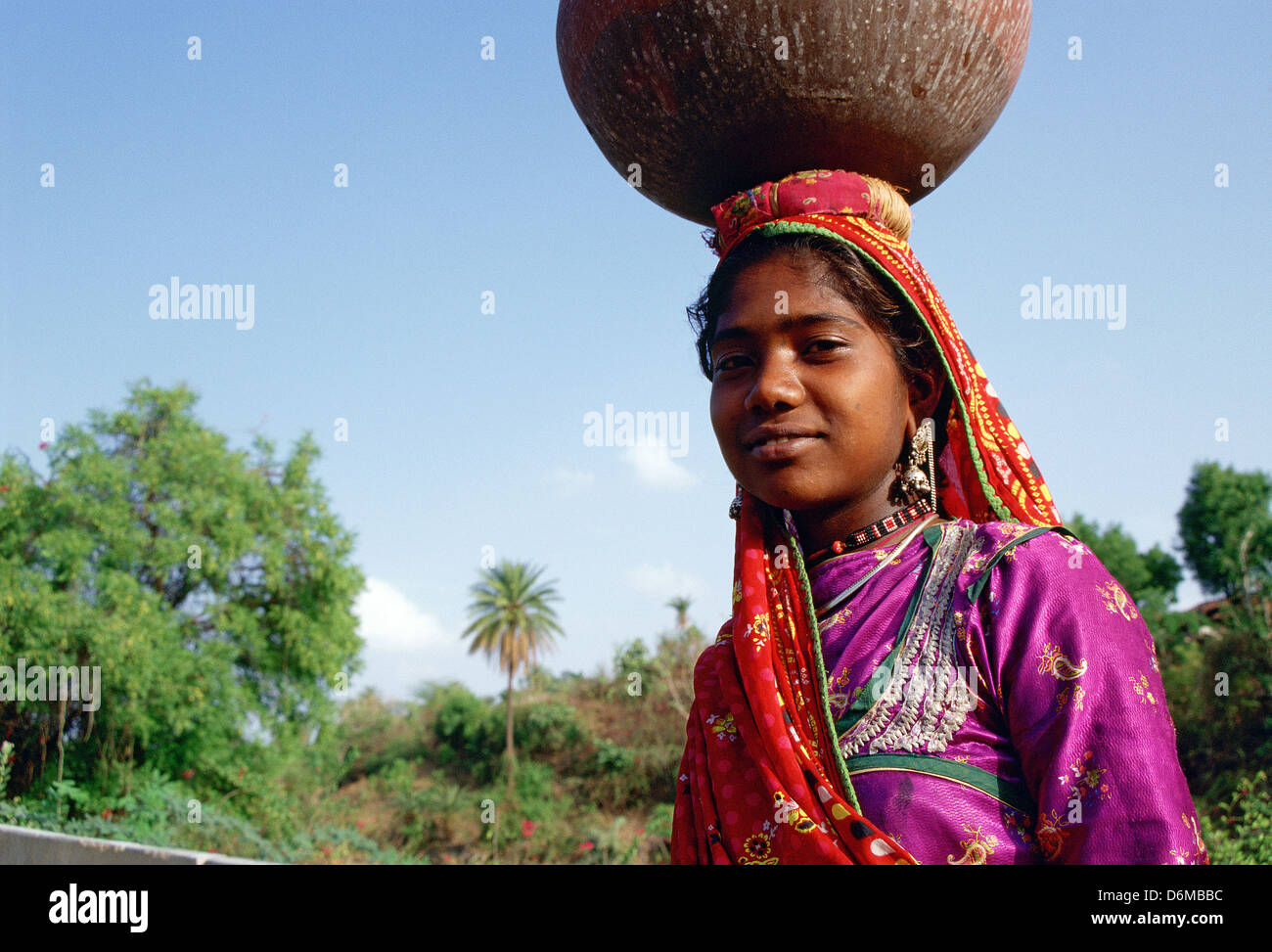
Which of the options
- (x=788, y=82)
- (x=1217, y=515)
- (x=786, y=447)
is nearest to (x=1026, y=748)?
(x=786, y=447)

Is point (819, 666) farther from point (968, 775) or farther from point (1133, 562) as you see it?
point (1133, 562)

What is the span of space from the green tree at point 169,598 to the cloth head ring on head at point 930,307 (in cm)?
1601

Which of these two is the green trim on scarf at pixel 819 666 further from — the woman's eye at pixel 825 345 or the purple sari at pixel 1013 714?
the woman's eye at pixel 825 345

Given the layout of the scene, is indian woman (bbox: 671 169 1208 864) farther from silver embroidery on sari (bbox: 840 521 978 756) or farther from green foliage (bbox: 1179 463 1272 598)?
green foliage (bbox: 1179 463 1272 598)

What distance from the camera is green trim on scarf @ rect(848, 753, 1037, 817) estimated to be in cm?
144

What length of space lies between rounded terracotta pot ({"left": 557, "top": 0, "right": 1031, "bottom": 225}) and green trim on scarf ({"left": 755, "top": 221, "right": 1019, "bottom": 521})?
161 mm

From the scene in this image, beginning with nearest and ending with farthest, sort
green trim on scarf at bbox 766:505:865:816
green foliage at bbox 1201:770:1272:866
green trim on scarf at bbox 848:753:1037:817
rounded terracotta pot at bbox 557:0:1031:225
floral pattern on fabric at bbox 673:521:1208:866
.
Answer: floral pattern on fabric at bbox 673:521:1208:866, green trim on scarf at bbox 848:753:1037:817, green trim on scarf at bbox 766:505:865:816, rounded terracotta pot at bbox 557:0:1031:225, green foliage at bbox 1201:770:1272:866

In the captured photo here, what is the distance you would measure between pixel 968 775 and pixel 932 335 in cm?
82

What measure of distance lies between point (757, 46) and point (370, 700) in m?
33.3

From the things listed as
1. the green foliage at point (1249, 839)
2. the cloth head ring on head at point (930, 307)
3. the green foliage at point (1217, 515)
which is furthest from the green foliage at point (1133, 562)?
the cloth head ring on head at point (930, 307)

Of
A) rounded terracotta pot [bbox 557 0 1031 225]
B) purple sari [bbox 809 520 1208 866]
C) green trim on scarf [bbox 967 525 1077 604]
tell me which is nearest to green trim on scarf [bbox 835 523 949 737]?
purple sari [bbox 809 520 1208 866]

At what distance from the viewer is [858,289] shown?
5.77 ft
